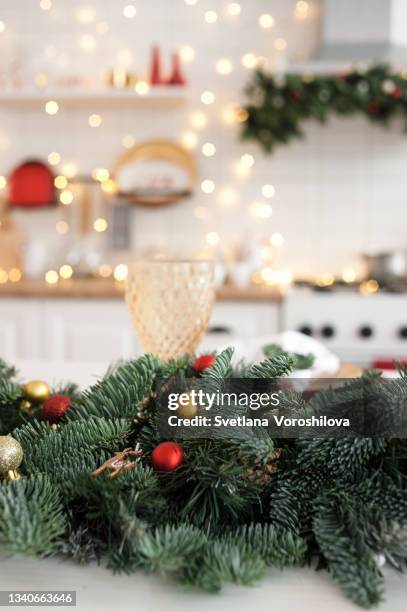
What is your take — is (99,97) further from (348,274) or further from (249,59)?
(348,274)

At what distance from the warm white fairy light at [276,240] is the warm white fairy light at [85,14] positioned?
1246 mm

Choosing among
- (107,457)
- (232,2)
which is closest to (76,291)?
(232,2)

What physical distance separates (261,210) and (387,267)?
621 millimetres

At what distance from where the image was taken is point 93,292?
87.8 inches

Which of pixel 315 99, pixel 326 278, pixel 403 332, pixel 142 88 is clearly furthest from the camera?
pixel 326 278

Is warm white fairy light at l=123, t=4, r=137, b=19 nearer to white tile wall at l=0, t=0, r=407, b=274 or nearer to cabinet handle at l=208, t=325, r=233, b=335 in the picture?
white tile wall at l=0, t=0, r=407, b=274

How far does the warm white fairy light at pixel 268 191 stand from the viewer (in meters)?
2.76

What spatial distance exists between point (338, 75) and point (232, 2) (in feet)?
2.17

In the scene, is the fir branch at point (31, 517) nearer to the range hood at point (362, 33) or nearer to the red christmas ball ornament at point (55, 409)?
the red christmas ball ornament at point (55, 409)

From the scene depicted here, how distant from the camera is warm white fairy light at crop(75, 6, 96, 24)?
279cm

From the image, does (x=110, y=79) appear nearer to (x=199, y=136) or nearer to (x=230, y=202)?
(x=199, y=136)

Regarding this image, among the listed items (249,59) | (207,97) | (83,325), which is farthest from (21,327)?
(249,59)

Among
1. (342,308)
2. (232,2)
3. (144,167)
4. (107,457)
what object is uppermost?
(232,2)

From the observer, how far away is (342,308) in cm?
213
